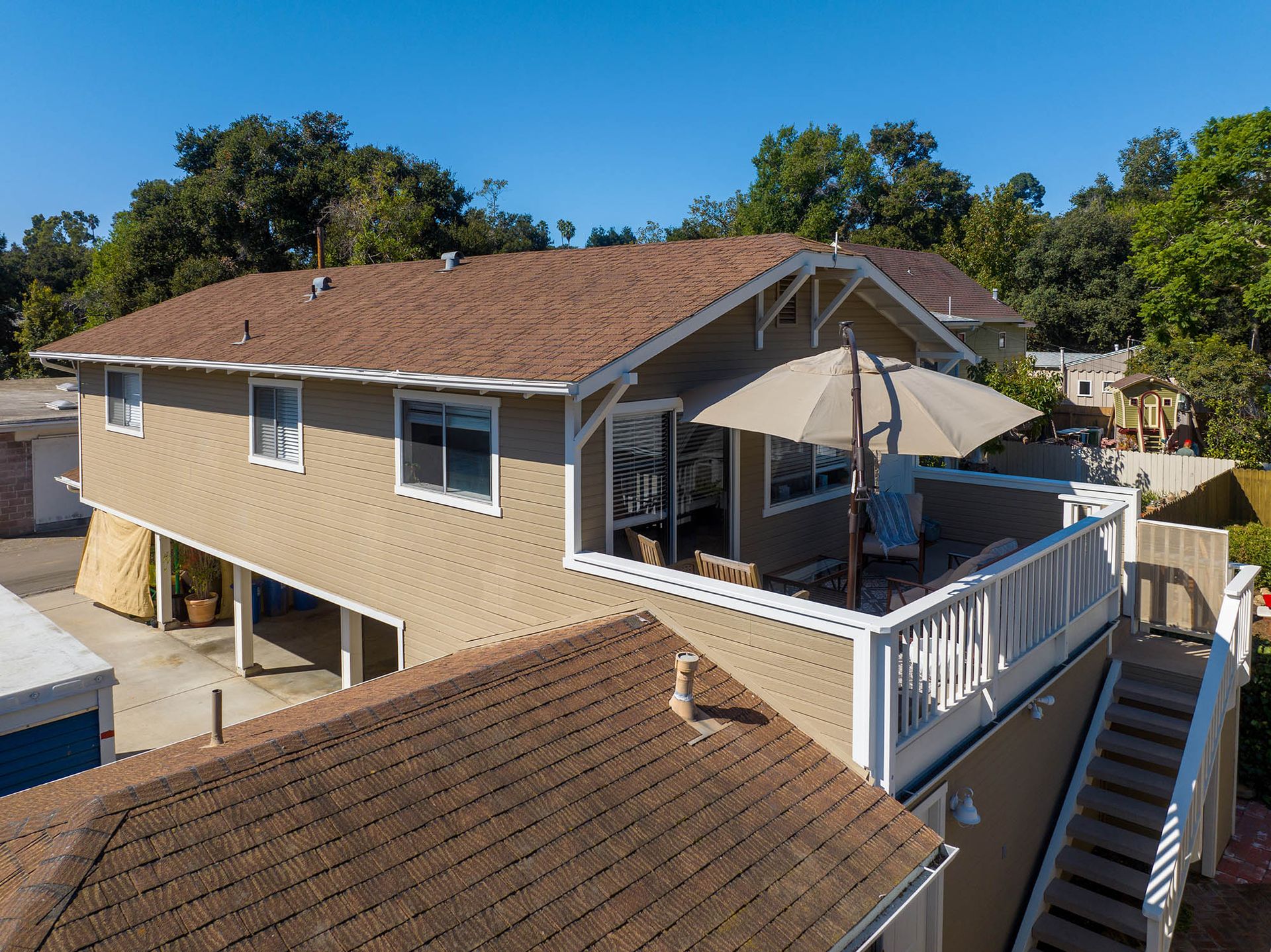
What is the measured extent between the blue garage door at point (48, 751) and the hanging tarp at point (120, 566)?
26.5 ft

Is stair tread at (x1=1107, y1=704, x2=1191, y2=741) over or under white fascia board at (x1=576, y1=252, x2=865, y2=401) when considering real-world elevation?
under

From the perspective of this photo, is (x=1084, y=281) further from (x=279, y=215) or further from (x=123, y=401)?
(x=123, y=401)

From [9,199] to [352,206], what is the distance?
46.7m

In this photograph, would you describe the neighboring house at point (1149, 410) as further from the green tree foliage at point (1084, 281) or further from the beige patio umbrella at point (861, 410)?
the beige patio umbrella at point (861, 410)

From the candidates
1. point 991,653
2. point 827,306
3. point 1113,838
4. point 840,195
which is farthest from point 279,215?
point 840,195

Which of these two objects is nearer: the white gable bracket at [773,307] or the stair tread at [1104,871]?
the stair tread at [1104,871]

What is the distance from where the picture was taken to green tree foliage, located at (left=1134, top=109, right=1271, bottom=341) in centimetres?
2884

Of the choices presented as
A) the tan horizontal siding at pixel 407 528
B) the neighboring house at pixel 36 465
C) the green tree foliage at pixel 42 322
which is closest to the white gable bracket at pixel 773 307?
the tan horizontal siding at pixel 407 528

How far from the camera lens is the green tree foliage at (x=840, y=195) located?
53344 millimetres

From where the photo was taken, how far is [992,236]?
41688mm

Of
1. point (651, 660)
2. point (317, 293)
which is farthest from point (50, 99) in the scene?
point (651, 660)

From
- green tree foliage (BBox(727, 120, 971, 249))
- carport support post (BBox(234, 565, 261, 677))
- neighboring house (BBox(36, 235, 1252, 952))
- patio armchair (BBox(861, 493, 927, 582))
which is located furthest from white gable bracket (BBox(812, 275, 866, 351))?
green tree foliage (BBox(727, 120, 971, 249))

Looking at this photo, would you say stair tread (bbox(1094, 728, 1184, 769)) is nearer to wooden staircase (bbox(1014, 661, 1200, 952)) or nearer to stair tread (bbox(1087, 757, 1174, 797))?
wooden staircase (bbox(1014, 661, 1200, 952))

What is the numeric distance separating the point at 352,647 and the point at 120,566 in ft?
21.2
